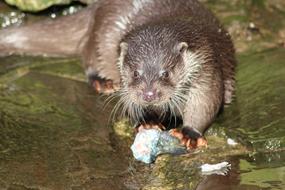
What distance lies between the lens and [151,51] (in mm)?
3908

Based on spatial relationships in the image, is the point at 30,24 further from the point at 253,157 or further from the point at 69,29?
the point at 253,157

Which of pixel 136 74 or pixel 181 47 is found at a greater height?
pixel 181 47

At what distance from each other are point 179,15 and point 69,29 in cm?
92

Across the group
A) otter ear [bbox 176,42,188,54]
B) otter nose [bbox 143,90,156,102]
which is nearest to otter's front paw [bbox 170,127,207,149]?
otter nose [bbox 143,90,156,102]

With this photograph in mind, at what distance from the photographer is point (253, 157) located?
3.75 metres

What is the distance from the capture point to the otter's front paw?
389 cm

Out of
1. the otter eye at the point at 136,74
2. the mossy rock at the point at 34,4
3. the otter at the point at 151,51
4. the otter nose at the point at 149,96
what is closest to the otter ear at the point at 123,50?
the otter at the point at 151,51

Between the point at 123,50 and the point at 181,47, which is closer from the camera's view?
the point at 181,47

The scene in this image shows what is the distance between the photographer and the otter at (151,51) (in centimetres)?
391

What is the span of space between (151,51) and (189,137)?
1.46ft

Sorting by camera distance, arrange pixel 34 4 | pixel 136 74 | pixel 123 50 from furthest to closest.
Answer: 1. pixel 34 4
2. pixel 123 50
3. pixel 136 74

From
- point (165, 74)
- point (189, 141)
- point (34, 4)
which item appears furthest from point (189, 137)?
point (34, 4)

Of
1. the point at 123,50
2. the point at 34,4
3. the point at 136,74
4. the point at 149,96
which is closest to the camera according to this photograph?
the point at 149,96

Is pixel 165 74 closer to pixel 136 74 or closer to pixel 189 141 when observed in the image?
pixel 136 74
